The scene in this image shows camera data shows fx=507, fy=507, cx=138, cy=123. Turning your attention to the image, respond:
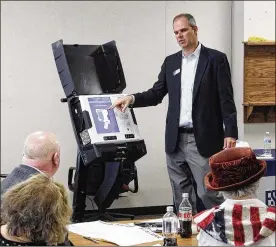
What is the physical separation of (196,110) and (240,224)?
1.64 m

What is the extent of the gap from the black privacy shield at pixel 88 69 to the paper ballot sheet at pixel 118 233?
1701 mm

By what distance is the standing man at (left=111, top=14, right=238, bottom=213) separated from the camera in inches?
123

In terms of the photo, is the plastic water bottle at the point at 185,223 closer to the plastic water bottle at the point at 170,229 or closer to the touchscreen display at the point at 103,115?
the plastic water bottle at the point at 170,229

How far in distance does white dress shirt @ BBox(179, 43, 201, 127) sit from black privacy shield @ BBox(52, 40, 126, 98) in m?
0.95

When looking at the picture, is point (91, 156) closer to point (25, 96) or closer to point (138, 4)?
point (25, 96)

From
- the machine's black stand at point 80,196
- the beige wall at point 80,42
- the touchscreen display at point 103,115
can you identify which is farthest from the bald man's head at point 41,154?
the beige wall at point 80,42

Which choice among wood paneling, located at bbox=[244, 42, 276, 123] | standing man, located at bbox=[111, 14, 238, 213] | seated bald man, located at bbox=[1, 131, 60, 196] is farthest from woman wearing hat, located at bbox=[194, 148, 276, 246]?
wood paneling, located at bbox=[244, 42, 276, 123]

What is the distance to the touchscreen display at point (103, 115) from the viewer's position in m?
3.70

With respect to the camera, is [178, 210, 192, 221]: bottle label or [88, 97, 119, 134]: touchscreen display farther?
[88, 97, 119, 134]: touchscreen display

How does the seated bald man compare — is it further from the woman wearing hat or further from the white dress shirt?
the white dress shirt

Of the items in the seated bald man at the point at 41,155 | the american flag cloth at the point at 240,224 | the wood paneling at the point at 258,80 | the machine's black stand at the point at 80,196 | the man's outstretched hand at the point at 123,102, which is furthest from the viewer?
the wood paneling at the point at 258,80

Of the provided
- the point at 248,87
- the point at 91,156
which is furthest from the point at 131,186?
the point at 248,87

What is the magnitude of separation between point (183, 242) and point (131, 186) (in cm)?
285

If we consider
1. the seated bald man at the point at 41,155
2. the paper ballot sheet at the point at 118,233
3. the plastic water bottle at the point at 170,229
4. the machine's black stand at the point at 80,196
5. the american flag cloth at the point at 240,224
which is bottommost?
the machine's black stand at the point at 80,196
